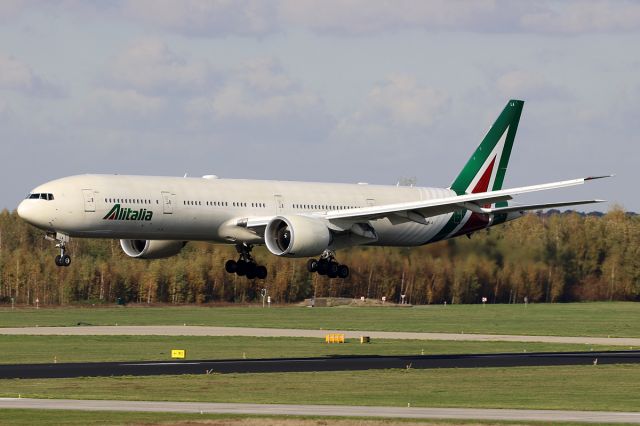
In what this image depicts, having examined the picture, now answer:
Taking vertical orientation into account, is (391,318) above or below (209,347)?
above

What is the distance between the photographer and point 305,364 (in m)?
68.6

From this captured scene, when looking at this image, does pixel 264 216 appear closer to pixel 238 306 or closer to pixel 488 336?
pixel 488 336

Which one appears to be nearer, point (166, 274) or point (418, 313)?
point (418, 313)

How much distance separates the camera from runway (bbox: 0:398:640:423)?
1794 inches

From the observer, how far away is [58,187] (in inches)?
2657

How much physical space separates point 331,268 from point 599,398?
2509 centimetres

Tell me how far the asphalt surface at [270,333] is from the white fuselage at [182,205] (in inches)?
660

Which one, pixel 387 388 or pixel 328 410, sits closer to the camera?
pixel 328 410

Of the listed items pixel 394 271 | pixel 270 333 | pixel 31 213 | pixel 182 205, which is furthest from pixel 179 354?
pixel 394 271

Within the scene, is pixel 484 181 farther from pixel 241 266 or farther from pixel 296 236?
pixel 296 236

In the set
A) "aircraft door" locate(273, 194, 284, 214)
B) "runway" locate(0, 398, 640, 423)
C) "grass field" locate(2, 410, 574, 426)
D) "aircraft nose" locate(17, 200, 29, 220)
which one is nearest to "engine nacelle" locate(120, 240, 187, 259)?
"aircraft door" locate(273, 194, 284, 214)

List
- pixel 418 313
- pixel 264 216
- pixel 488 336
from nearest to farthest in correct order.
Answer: pixel 264 216
pixel 488 336
pixel 418 313

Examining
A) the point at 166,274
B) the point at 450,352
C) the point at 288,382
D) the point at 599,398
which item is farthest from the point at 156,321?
Result: the point at 599,398

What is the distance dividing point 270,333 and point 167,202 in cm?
2964
